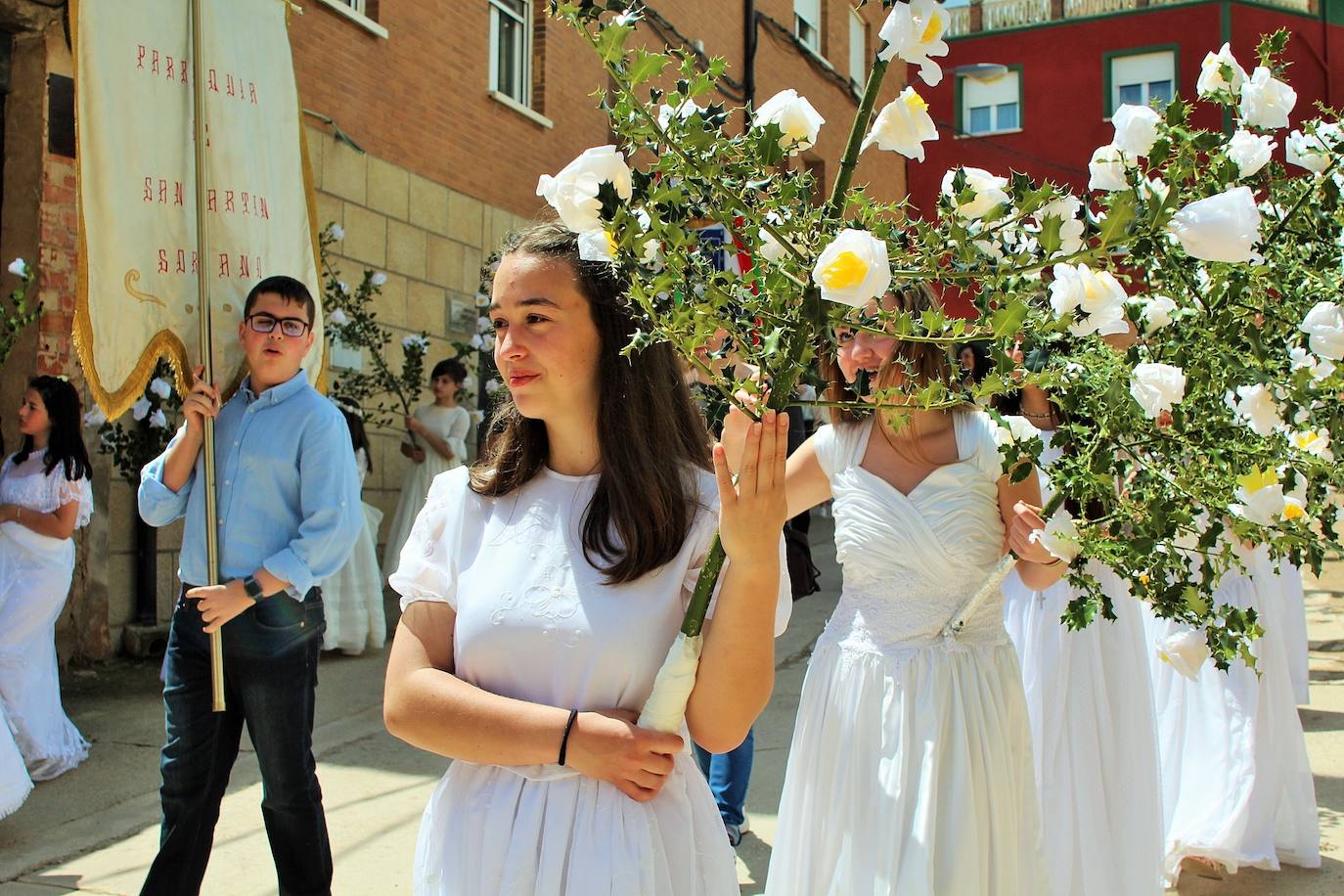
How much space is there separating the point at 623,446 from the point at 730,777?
8.77 ft

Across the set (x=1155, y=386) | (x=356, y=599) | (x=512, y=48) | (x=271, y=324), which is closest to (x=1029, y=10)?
(x=512, y=48)

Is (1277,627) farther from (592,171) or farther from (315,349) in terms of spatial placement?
(592,171)

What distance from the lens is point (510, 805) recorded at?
201 cm

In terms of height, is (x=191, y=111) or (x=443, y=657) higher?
(x=191, y=111)

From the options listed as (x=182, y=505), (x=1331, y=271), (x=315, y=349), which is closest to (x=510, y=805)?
(x=1331, y=271)

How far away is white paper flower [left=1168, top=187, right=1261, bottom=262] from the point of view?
1.54 metres

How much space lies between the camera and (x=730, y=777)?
4.54 metres

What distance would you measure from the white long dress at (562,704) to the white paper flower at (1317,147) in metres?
1.53

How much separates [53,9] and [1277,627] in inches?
297

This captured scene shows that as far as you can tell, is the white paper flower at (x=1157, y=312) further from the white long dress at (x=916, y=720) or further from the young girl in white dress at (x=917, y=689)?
the white long dress at (x=916, y=720)

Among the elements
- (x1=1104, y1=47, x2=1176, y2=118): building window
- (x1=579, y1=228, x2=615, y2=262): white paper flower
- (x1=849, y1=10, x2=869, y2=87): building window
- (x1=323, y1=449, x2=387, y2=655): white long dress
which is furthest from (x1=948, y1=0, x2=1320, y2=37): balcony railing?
(x1=579, y1=228, x2=615, y2=262): white paper flower

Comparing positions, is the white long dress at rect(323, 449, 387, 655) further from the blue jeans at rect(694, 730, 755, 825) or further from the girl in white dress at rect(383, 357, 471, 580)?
the blue jeans at rect(694, 730, 755, 825)

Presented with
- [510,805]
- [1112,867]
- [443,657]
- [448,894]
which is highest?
[443,657]

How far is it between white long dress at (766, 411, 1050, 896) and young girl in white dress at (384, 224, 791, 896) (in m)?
1.14
